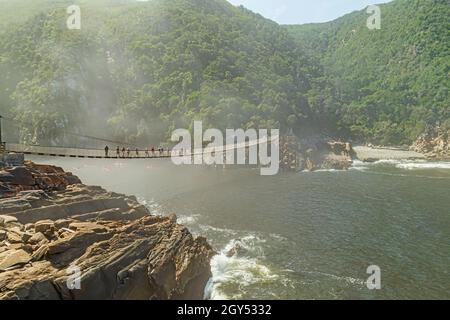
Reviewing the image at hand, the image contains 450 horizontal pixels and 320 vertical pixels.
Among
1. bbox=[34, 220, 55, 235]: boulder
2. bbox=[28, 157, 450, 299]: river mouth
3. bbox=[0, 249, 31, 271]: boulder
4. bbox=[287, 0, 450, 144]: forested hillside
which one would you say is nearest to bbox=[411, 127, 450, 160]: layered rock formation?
bbox=[287, 0, 450, 144]: forested hillside

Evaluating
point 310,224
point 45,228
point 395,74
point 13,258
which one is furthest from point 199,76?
point 13,258

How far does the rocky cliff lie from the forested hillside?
92454 mm

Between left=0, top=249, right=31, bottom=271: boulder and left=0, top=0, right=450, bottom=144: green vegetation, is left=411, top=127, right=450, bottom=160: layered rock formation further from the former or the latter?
left=0, top=249, right=31, bottom=271: boulder

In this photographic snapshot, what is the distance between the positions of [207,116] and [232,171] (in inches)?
823

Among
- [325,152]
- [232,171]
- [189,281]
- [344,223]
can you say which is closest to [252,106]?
[325,152]

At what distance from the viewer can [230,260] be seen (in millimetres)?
30531

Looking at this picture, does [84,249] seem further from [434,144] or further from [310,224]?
[434,144]

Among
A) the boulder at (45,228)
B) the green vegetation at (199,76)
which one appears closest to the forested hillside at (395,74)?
the green vegetation at (199,76)

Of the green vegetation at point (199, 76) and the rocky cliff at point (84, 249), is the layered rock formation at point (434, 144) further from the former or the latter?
the rocky cliff at point (84, 249)

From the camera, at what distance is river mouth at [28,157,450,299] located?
2681 cm

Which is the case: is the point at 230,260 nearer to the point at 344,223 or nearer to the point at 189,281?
the point at 189,281

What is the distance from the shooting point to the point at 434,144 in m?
94.7

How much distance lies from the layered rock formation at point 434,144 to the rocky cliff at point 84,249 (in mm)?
78855

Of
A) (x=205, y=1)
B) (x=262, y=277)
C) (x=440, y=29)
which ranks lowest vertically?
(x=262, y=277)
